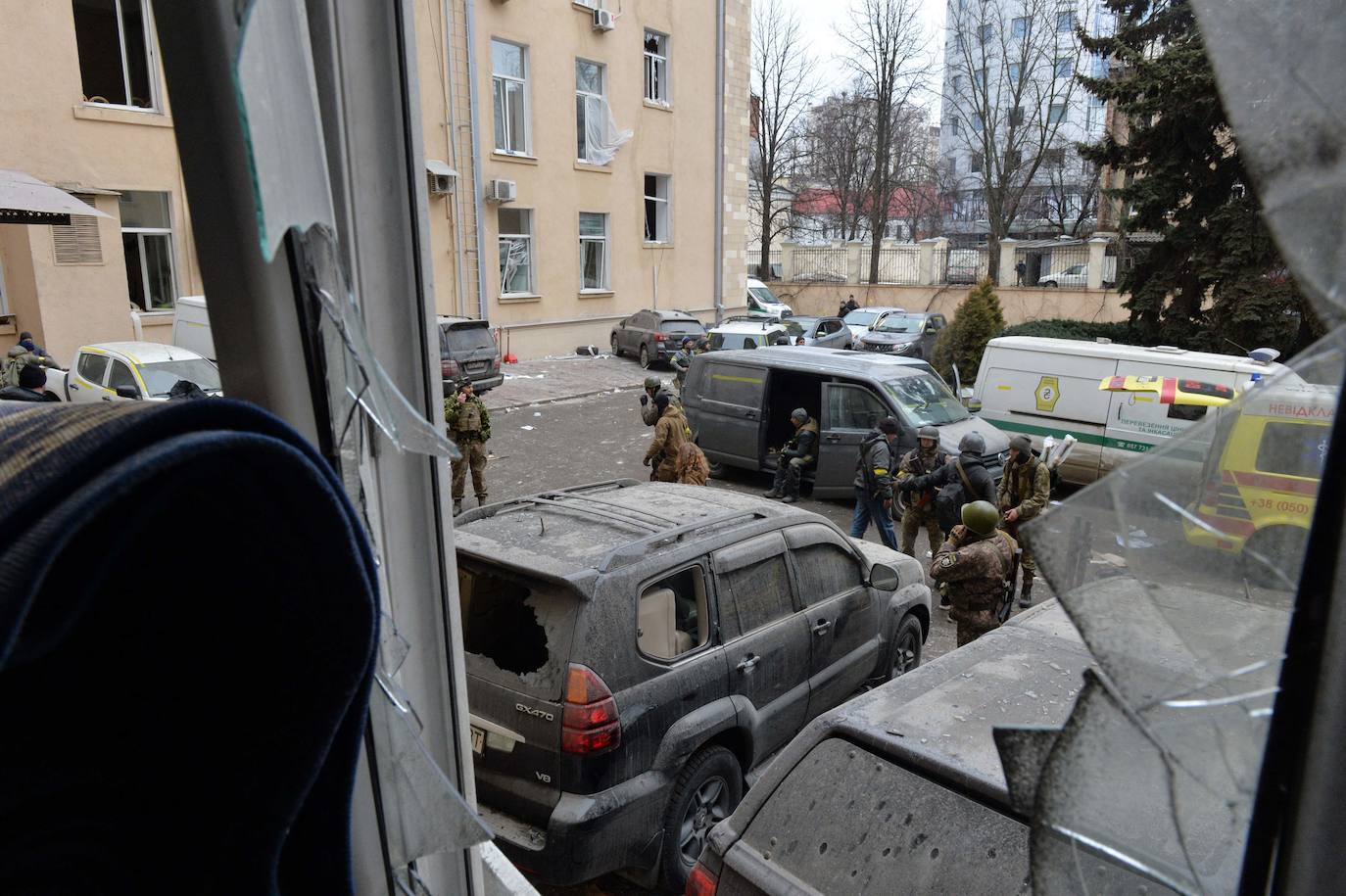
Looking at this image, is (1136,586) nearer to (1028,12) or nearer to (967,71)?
(1028,12)

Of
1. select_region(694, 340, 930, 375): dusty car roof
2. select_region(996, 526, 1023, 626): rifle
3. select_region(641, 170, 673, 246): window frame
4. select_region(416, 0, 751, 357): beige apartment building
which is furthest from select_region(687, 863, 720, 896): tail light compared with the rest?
select_region(641, 170, 673, 246): window frame

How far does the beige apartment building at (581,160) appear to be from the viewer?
2036cm

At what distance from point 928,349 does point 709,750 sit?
65.8 feet

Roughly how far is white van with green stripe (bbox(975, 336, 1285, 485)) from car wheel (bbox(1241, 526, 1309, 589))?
1099cm

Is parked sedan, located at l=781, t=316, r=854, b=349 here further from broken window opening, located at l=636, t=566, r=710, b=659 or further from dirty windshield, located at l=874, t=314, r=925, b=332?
broken window opening, located at l=636, t=566, r=710, b=659

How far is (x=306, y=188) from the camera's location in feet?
2.53

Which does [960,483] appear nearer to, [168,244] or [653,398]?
[653,398]

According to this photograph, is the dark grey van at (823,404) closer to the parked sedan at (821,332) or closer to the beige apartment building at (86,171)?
the beige apartment building at (86,171)

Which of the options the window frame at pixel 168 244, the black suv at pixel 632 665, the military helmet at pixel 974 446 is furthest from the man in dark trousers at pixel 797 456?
the window frame at pixel 168 244

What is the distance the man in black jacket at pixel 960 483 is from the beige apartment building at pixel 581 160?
14.7 m

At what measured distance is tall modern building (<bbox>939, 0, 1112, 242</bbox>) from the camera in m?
25.5

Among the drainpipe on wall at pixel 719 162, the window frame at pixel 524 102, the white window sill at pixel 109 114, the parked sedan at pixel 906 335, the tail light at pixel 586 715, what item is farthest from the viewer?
the drainpipe on wall at pixel 719 162

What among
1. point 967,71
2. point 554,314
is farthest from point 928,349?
point 967,71

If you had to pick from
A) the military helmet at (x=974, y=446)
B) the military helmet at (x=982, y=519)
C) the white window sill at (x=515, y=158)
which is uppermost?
the white window sill at (x=515, y=158)
